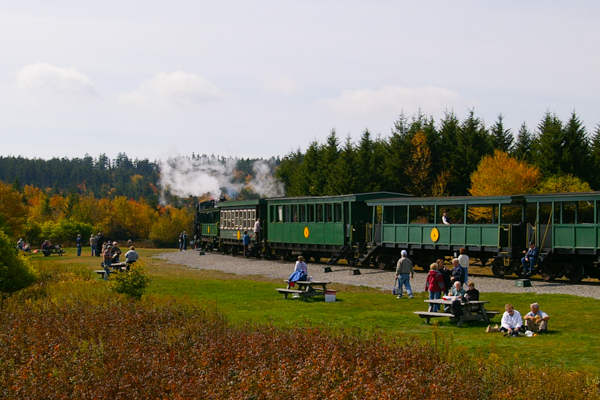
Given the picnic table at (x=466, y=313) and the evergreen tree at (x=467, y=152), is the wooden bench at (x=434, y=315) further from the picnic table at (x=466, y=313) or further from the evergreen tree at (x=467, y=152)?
the evergreen tree at (x=467, y=152)

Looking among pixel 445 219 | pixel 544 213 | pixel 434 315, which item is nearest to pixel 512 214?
pixel 544 213

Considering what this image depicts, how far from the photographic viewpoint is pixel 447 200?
1110 inches

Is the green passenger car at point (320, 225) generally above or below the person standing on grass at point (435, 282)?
above

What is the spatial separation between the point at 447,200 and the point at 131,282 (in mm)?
15023

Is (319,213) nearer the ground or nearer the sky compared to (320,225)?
nearer the sky

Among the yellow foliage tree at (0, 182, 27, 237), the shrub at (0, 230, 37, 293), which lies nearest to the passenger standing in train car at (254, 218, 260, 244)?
the shrub at (0, 230, 37, 293)

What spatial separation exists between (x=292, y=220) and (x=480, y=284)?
1509 cm

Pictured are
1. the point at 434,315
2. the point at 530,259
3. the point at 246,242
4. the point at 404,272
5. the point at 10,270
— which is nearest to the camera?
the point at 434,315

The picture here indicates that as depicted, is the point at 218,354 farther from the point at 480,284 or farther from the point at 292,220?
the point at 292,220

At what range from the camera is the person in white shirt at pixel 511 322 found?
13.7 meters

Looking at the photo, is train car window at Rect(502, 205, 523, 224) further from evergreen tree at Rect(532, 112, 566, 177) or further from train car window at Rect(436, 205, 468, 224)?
evergreen tree at Rect(532, 112, 566, 177)

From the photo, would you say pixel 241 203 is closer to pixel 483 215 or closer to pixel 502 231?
pixel 483 215

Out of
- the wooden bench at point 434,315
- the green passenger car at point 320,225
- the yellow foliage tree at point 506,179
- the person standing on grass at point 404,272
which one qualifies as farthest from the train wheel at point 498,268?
the yellow foliage tree at point 506,179

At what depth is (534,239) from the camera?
83.5 ft
